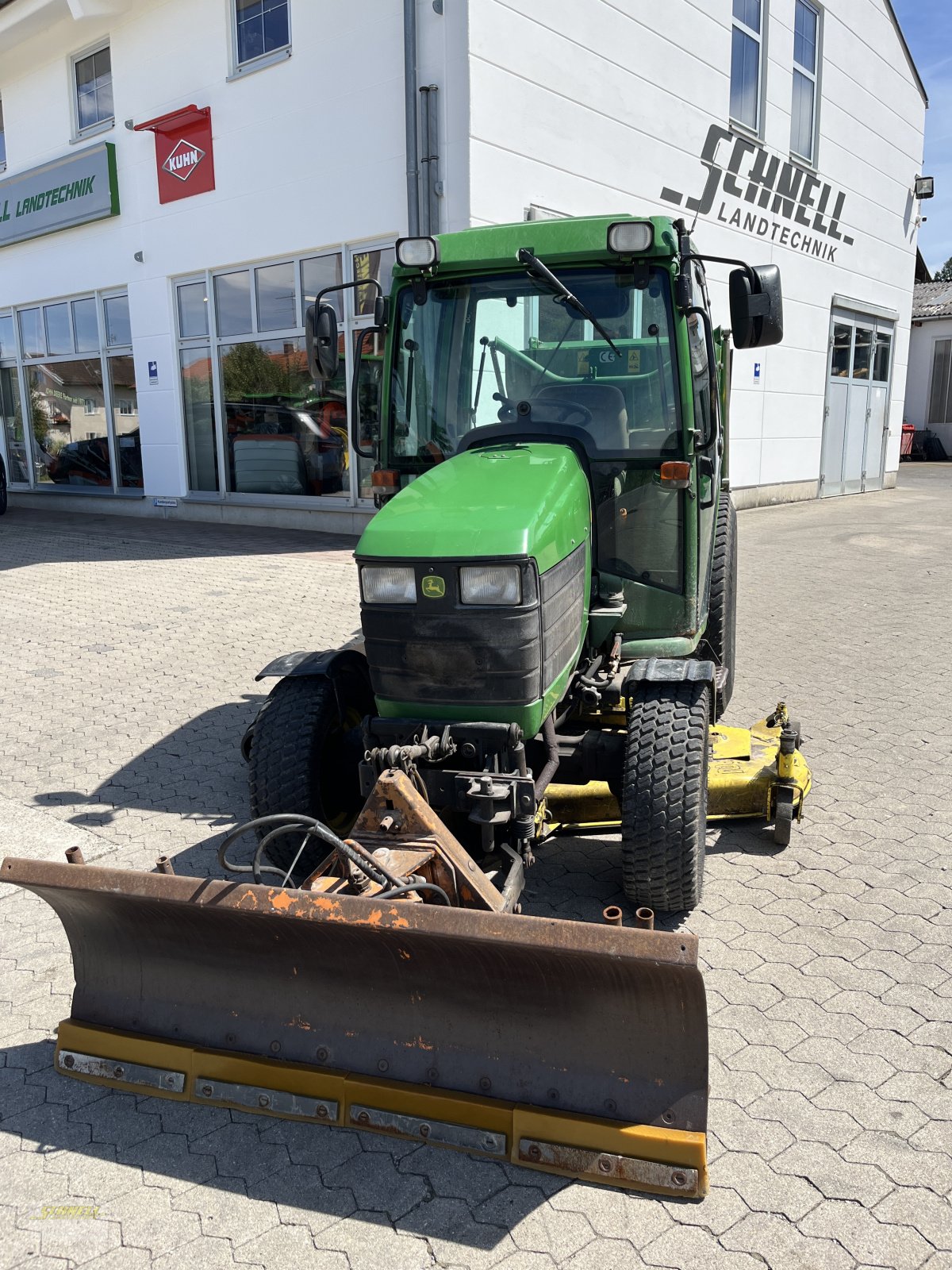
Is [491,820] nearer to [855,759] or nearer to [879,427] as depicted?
[855,759]

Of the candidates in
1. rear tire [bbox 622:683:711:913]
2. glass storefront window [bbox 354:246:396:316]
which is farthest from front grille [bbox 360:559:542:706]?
glass storefront window [bbox 354:246:396:316]

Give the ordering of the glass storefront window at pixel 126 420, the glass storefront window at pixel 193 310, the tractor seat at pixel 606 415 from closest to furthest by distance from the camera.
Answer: the tractor seat at pixel 606 415 → the glass storefront window at pixel 193 310 → the glass storefront window at pixel 126 420

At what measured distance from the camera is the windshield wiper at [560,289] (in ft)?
13.0

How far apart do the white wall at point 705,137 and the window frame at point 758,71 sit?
12 centimetres

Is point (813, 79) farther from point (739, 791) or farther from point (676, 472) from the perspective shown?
point (739, 791)

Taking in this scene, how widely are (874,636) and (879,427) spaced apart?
13.0 meters

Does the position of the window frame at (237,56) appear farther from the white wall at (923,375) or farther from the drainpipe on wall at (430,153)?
the white wall at (923,375)

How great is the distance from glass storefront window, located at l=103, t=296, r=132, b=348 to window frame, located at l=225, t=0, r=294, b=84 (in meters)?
3.67

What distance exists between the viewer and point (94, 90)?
45.3 feet

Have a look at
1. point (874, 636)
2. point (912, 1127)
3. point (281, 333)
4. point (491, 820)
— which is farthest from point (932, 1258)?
point (281, 333)

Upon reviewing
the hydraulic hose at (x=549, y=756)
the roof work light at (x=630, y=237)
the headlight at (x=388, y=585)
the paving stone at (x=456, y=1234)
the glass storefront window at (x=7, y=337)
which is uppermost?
the glass storefront window at (x=7, y=337)

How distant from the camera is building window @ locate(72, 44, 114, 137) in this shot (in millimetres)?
13508

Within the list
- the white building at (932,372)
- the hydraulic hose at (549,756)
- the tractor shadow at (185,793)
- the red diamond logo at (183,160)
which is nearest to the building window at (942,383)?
the white building at (932,372)

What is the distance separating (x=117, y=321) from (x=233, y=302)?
2.88 m
